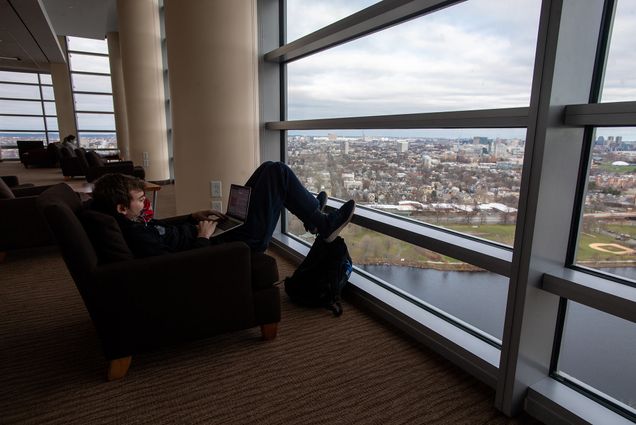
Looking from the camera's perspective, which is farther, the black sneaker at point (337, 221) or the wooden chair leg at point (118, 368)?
the black sneaker at point (337, 221)

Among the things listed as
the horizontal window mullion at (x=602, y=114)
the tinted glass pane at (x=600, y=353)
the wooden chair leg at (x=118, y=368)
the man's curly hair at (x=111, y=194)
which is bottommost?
the wooden chair leg at (x=118, y=368)

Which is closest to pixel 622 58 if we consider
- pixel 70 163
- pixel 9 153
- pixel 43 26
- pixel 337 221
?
pixel 337 221

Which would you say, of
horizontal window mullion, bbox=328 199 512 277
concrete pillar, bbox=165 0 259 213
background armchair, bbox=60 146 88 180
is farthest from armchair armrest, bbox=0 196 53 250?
background armchair, bbox=60 146 88 180

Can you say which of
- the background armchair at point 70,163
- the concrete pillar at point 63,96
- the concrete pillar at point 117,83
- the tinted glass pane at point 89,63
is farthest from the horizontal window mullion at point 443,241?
the concrete pillar at point 63,96

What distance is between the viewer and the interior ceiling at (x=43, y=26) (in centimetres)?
780

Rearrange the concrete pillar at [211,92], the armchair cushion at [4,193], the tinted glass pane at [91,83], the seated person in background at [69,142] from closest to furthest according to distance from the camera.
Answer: the concrete pillar at [211,92]
the armchair cushion at [4,193]
the seated person in background at [69,142]
the tinted glass pane at [91,83]

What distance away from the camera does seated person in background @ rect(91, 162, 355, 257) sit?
1.75 metres

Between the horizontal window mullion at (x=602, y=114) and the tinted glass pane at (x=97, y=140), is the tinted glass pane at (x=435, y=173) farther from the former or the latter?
the tinted glass pane at (x=97, y=140)

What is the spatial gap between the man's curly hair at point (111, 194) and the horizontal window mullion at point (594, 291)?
1839mm

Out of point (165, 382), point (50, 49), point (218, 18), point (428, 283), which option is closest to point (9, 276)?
point (165, 382)

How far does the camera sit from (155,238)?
1.84 meters

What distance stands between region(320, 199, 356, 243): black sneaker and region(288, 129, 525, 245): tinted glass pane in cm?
34

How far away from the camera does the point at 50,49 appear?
429 inches

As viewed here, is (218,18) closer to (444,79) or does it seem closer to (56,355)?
(444,79)
